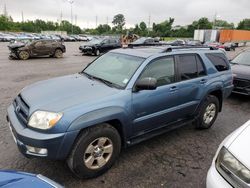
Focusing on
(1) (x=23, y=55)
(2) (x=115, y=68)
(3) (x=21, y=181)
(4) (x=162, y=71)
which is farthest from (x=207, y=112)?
(1) (x=23, y=55)

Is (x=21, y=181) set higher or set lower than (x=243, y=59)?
lower

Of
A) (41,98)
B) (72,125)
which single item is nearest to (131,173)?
(72,125)

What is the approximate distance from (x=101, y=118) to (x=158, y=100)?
110 centimetres

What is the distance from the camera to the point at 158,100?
145 inches

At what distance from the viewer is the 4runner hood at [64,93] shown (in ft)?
9.76

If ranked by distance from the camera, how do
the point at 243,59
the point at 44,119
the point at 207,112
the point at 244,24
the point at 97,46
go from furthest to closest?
1. the point at 244,24
2. the point at 97,46
3. the point at 243,59
4. the point at 207,112
5. the point at 44,119

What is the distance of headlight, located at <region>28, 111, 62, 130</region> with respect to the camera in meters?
2.76

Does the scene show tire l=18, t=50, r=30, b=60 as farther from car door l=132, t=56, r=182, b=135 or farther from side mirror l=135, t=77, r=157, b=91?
side mirror l=135, t=77, r=157, b=91

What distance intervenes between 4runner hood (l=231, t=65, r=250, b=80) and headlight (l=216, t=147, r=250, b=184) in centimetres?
530

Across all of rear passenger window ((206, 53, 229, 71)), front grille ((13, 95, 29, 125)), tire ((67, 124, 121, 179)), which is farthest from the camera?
rear passenger window ((206, 53, 229, 71))

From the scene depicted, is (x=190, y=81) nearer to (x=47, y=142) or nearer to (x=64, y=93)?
(x=64, y=93)

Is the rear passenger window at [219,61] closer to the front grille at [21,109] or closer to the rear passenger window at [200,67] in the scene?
the rear passenger window at [200,67]

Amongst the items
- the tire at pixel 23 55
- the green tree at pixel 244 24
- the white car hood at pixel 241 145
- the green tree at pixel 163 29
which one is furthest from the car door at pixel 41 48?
the green tree at pixel 244 24

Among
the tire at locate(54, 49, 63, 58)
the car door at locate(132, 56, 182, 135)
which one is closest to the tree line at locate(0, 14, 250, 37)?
the tire at locate(54, 49, 63, 58)
